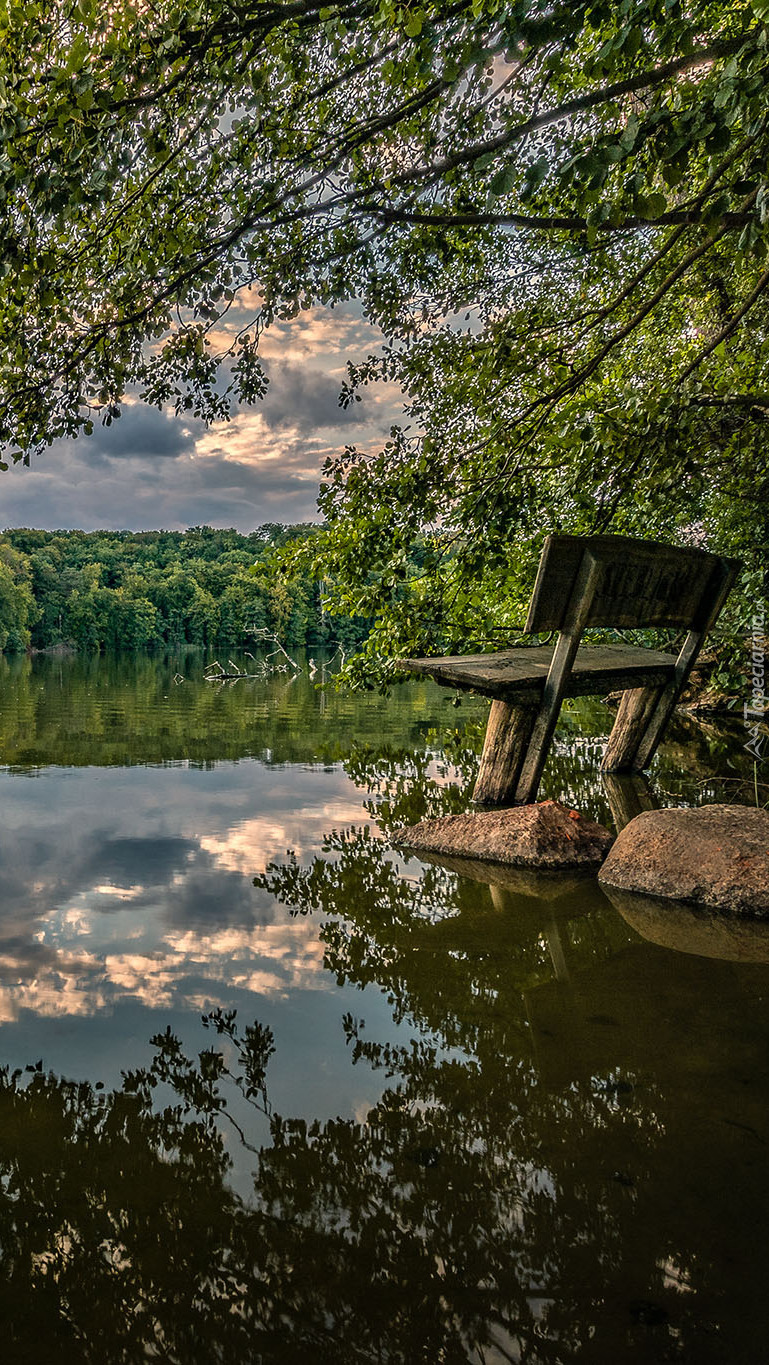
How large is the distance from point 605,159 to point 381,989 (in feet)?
11.9

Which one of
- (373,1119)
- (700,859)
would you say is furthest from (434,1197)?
(700,859)

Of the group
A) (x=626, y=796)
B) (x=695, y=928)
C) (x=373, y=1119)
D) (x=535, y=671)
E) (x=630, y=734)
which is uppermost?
(x=535, y=671)

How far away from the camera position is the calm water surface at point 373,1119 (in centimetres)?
168

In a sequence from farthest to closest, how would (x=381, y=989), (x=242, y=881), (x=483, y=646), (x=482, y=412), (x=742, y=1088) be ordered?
(x=483, y=646) < (x=482, y=412) < (x=242, y=881) < (x=381, y=989) < (x=742, y=1088)

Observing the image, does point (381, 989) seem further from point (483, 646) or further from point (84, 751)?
point (84, 751)

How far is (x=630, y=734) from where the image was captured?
28.8ft

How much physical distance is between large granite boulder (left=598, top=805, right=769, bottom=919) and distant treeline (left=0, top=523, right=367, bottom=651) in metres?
77.0

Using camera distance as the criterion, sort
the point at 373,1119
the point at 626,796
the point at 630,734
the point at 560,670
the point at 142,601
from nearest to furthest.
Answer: the point at 373,1119, the point at 560,670, the point at 626,796, the point at 630,734, the point at 142,601

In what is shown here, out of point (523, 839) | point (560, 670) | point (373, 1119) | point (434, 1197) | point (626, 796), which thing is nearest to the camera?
point (434, 1197)

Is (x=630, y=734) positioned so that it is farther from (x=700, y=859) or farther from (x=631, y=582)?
(x=700, y=859)

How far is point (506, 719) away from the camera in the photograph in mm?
6766

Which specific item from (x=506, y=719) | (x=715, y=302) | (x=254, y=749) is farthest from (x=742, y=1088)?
(x=715, y=302)

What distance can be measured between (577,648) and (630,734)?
2683 millimetres

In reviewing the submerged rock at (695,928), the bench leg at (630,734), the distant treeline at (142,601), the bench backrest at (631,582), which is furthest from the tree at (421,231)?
the distant treeline at (142,601)
